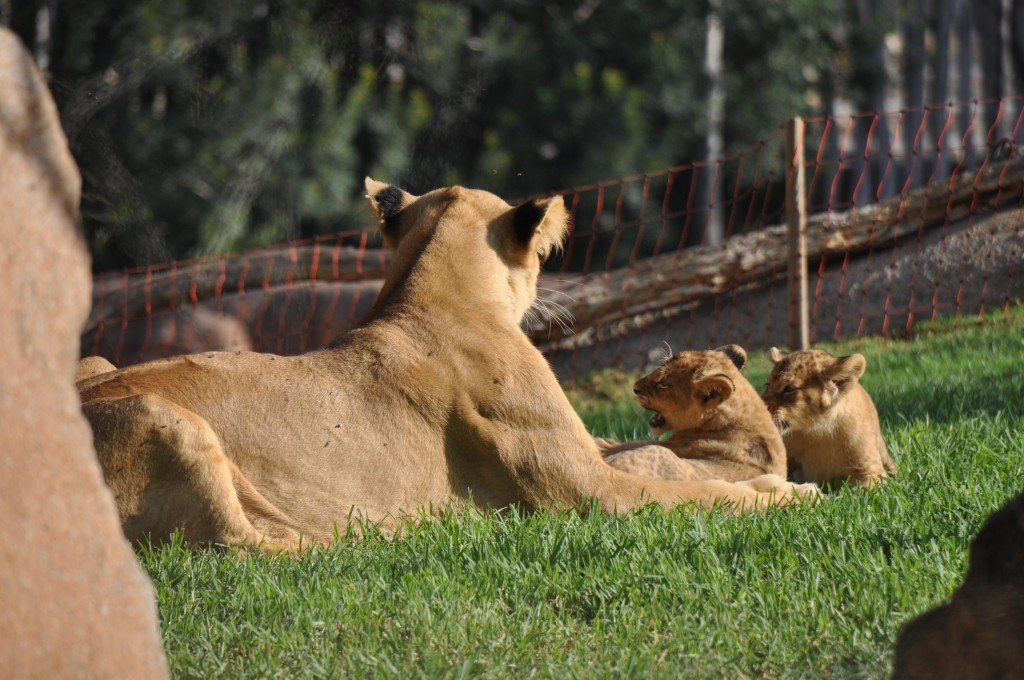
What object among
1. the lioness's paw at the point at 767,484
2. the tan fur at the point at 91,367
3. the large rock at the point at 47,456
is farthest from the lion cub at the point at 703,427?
the large rock at the point at 47,456

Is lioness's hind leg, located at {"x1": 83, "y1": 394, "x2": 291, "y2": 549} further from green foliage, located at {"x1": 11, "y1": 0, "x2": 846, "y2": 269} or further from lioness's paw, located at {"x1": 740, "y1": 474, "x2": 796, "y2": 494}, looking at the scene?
green foliage, located at {"x1": 11, "y1": 0, "x2": 846, "y2": 269}

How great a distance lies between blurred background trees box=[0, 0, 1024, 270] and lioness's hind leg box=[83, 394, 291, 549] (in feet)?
28.7

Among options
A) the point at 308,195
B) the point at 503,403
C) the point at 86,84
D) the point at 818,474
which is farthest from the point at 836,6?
the point at 503,403

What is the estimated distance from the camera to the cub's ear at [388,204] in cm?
546

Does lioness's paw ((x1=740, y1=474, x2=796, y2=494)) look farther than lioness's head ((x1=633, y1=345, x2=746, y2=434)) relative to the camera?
No

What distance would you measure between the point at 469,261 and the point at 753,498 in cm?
151

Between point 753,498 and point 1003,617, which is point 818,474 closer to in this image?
point 753,498

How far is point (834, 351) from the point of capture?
8.81m

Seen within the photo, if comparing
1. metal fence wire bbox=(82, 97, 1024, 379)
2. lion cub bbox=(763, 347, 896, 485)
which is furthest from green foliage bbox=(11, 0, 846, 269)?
lion cub bbox=(763, 347, 896, 485)

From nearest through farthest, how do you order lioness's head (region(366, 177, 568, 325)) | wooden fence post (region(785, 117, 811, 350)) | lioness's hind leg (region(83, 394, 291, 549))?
lioness's hind leg (region(83, 394, 291, 549))
lioness's head (region(366, 177, 568, 325))
wooden fence post (region(785, 117, 811, 350))

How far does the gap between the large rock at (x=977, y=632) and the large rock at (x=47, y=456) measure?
144 cm

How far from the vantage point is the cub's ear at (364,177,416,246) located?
546 centimetres

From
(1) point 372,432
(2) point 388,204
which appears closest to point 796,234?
(2) point 388,204

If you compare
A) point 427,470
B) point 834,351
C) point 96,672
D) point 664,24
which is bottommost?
point 834,351
